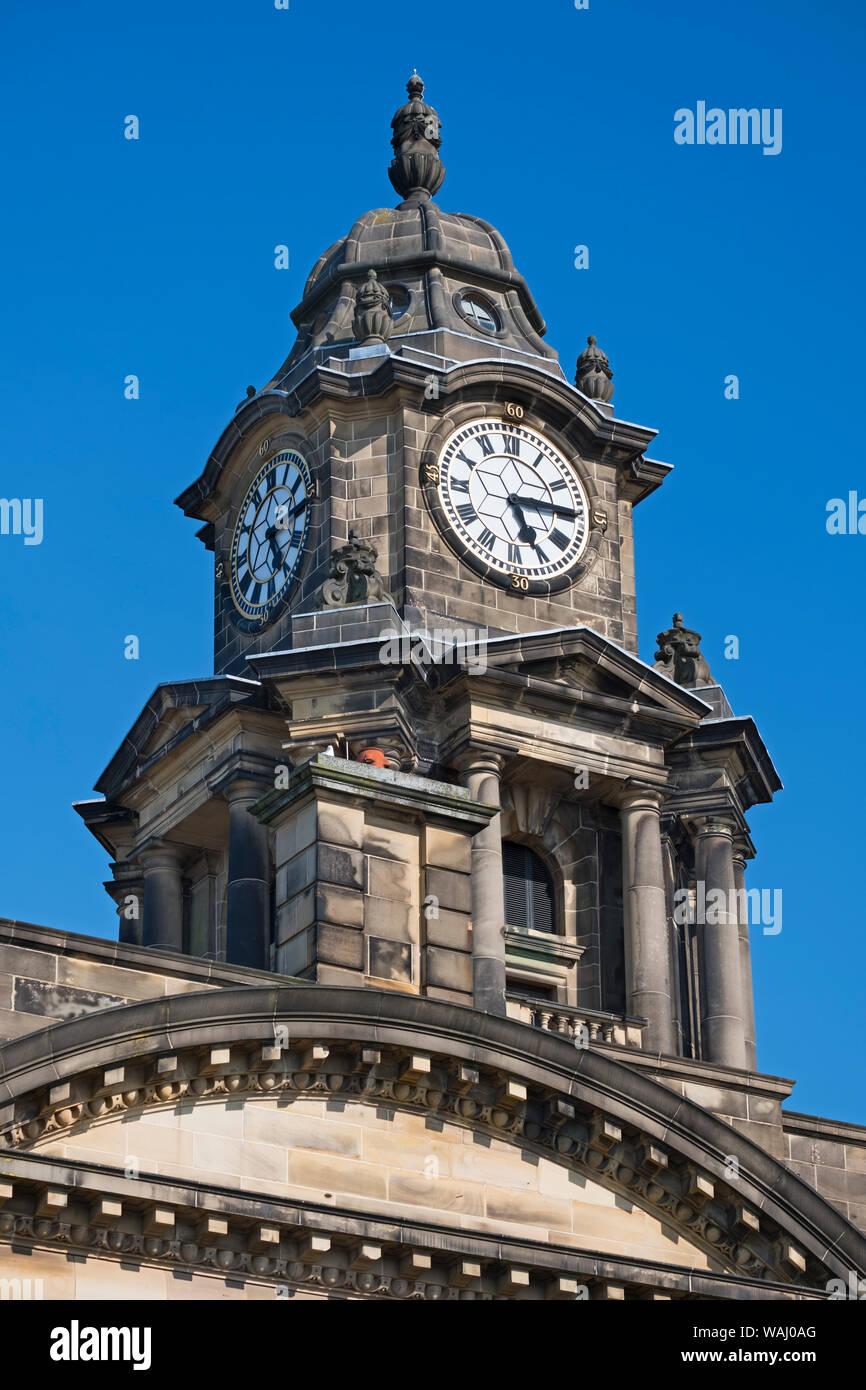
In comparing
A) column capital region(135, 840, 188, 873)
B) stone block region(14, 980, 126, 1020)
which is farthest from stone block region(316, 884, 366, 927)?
column capital region(135, 840, 188, 873)

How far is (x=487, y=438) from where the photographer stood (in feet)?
179

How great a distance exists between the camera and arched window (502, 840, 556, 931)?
5316 cm

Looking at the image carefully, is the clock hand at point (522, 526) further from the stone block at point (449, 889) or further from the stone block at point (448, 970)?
the stone block at point (448, 970)

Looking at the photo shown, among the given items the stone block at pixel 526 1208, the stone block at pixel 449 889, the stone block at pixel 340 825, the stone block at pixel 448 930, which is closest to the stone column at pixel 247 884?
the stone block at pixel 449 889

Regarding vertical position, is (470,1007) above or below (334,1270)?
above

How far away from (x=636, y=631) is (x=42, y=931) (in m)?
22.5

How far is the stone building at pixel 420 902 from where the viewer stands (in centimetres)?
3369

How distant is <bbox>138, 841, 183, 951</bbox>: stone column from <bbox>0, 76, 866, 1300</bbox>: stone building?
63mm

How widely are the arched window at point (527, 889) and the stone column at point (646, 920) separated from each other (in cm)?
144

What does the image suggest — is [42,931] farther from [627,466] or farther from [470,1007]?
[627,466]

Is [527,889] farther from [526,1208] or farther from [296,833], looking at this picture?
[526,1208]
